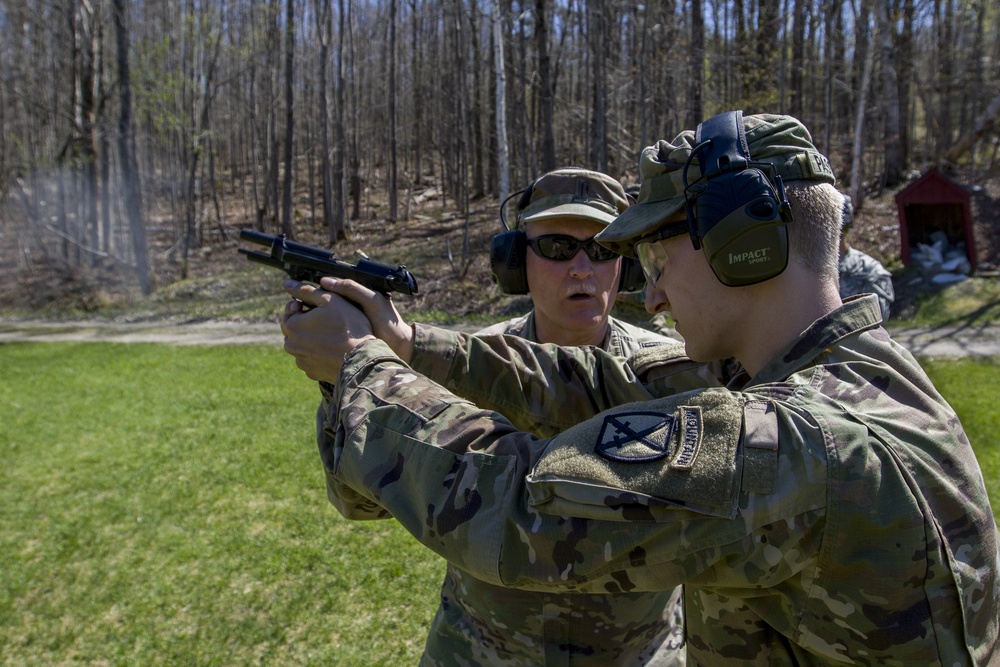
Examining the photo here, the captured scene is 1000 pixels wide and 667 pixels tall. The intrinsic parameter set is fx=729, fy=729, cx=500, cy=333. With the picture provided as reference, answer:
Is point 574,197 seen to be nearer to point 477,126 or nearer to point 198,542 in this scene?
point 198,542

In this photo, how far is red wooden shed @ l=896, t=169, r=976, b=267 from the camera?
13086 millimetres

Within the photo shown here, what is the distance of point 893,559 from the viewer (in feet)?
3.51

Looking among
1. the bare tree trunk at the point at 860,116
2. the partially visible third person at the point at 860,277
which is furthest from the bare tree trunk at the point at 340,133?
the partially visible third person at the point at 860,277

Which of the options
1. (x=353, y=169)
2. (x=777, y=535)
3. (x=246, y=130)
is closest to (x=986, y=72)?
(x=353, y=169)

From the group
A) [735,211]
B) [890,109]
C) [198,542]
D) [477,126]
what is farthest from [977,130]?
[735,211]

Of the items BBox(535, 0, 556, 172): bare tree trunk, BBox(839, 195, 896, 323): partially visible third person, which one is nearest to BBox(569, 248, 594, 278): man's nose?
BBox(839, 195, 896, 323): partially visible third person

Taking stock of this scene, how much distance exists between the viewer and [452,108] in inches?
1207

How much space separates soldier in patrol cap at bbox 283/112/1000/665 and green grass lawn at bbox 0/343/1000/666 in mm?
3446

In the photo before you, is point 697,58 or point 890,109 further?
point 697,58

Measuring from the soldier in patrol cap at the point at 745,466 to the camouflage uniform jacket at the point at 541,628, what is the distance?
0.55 meters

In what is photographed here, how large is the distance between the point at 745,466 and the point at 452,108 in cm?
3123

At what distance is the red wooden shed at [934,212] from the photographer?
13.1 metres

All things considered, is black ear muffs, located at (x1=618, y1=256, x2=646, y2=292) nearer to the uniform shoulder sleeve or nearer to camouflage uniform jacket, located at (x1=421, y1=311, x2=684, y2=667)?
camouflage uniform jacket, located at (x1=421, y1=311, x2=684, y2=667)

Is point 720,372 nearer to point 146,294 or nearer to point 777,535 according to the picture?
point 777,535
